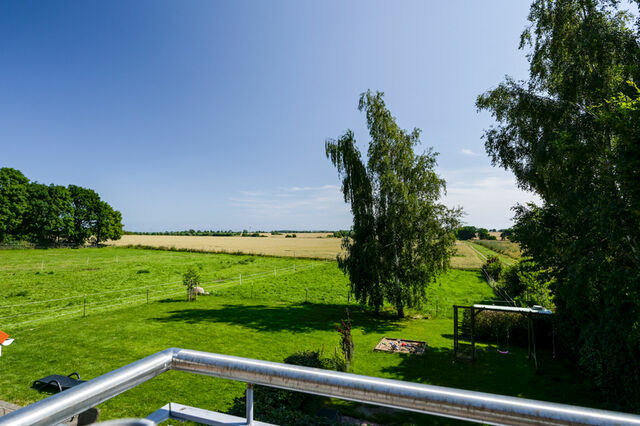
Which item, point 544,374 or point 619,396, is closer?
point 619,396

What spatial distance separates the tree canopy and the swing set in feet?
224

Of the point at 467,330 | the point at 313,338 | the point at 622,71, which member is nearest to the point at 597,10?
the point at 622,71

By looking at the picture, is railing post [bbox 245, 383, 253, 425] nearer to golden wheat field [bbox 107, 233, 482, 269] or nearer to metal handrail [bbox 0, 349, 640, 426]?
metal handrail [bbox 0, 349, 640, 426]

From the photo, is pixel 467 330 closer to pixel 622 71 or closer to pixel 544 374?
pixel 544 374

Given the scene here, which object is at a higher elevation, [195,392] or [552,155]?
[552,155]

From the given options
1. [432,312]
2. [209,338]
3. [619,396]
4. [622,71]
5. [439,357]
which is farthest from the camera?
[432,312]

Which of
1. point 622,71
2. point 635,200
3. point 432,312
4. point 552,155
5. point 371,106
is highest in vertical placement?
point 371,106

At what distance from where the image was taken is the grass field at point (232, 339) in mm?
9906

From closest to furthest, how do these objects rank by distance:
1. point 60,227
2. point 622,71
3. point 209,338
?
point 622,71 < point 209,338 < point 60,227

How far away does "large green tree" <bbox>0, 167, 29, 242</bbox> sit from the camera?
5191 centimetres

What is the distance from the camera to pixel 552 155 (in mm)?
11766

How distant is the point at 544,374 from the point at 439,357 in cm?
362

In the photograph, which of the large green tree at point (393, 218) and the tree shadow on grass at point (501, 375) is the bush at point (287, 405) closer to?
the tree shadow on grass at point (501, 375)

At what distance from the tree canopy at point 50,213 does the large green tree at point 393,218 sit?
61975 mm
